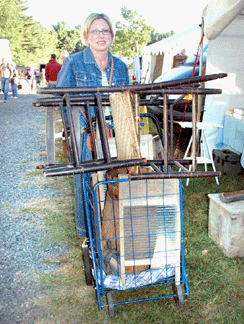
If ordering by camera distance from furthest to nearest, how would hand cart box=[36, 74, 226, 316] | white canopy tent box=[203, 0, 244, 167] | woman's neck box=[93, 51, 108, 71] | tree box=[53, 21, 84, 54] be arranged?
tree box=[53, 21, 84, 54] < white canopy tent box=[203, 0, 244, 167] < woman's neck box=[93, 51, 108, 71] < hand cart box=[36, 74, 226, 316]

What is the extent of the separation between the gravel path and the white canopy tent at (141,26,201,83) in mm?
8561

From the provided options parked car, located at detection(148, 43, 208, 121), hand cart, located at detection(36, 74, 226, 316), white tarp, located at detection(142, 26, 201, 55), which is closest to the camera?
hand cart, located at detection(36, 74, 226, 316)

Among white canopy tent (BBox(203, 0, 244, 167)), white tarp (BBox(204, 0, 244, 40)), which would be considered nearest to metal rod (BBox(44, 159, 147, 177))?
white tarp (BBox(204, 0, 244, 40))

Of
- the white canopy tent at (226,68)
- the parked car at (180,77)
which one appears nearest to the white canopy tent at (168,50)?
the parked car at (180,77)

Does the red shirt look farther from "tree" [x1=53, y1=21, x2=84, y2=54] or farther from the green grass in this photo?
"tree" [x1=53, y1=21, x2=84, y2=54]

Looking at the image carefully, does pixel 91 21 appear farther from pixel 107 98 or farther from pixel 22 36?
pixel 22 36

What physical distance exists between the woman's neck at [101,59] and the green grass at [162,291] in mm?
1821

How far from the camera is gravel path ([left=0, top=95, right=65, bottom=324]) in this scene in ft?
8.42

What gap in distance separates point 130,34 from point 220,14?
4365 cm

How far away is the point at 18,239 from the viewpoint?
362cm

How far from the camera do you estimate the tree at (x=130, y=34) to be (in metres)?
44.6

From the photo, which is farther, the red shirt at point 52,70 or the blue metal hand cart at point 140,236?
the red shirt at point 52,70

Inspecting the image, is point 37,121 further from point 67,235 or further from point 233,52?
point 67,235

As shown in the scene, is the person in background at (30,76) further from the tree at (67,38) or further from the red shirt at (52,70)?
the tree at (67,38)
